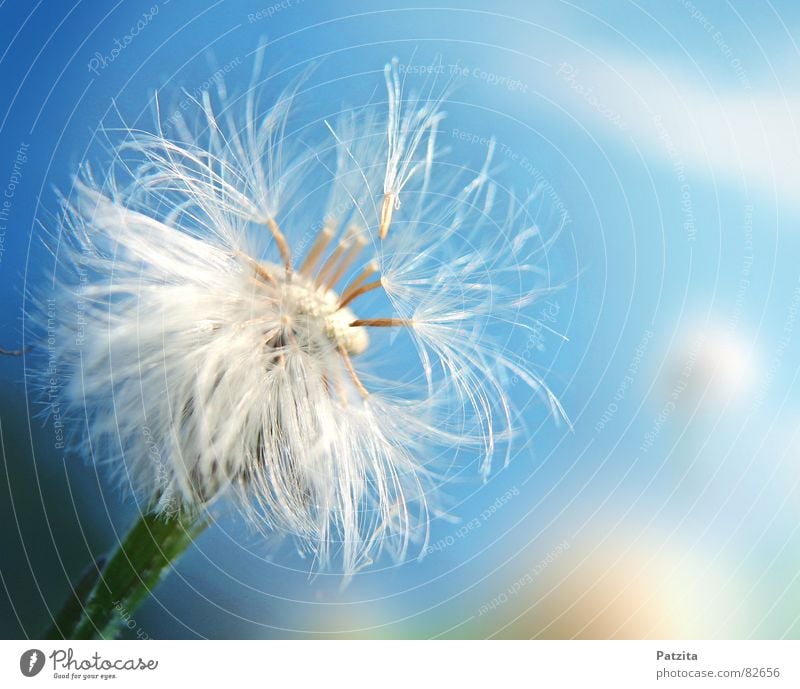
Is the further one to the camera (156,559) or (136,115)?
(136,115)

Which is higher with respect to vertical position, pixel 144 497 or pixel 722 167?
pixel 722 167

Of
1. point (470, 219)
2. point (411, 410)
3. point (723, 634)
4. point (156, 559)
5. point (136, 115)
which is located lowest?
point (723, 634)

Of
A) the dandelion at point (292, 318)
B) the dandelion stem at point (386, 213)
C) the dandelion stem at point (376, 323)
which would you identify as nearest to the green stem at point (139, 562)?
the dandelion at point (292, 318)

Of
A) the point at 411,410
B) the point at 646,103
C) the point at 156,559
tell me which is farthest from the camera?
the point at 646,103
